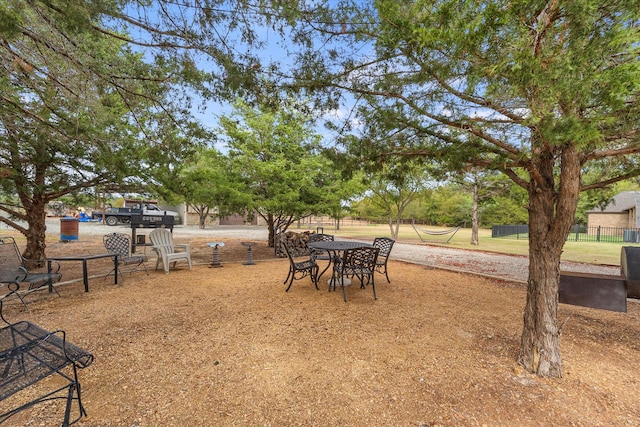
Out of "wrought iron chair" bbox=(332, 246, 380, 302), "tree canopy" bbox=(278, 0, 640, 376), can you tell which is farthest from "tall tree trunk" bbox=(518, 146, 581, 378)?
"wrought iron chair" bbox=(332, 246, 380, 302)

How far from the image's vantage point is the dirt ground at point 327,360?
1.80 m

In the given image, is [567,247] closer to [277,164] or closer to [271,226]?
[271,226]

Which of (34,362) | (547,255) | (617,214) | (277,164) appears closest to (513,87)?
(547,255)

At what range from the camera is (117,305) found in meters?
3.81

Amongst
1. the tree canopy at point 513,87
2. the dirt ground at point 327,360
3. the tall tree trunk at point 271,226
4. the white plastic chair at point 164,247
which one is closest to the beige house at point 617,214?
the dirt ground at point 327,360

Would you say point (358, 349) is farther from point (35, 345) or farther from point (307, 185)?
point (307, 185)

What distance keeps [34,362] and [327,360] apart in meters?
1.99

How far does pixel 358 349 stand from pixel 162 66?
3.81m

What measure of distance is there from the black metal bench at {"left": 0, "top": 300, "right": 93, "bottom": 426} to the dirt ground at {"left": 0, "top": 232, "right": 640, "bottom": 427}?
0.88ft

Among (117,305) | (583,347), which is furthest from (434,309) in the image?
(117,305)

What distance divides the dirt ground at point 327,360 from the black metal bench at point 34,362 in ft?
0.88

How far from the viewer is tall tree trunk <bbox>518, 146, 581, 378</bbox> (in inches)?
87.7

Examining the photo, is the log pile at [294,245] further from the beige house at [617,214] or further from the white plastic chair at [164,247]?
the beige house at [617,214]

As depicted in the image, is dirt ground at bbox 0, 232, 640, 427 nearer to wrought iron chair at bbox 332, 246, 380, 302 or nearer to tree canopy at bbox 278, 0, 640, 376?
wrought iron chair at bbox 332, 246, 380, 302
